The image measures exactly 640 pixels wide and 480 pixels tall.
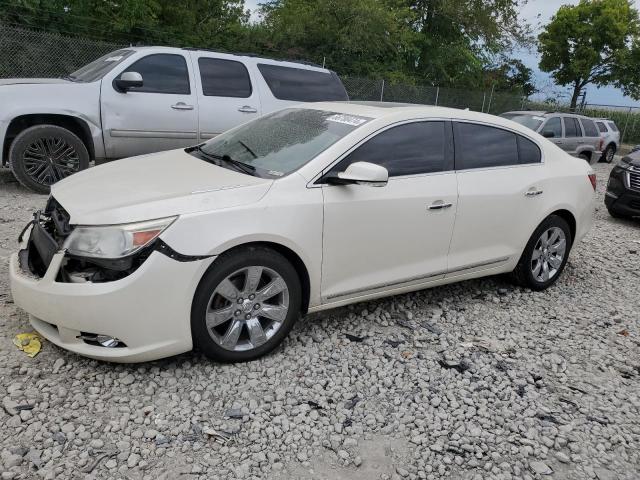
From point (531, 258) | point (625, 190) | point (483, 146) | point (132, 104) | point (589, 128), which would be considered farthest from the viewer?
point (589, 128)

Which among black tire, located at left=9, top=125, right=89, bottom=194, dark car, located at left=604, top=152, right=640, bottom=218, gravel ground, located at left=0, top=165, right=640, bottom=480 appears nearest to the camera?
gravel ground, located at left=0, top=165, right=640, bottom=480

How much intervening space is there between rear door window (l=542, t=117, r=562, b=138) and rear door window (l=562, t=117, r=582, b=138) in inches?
13.7

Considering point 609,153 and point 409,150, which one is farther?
point 609,153

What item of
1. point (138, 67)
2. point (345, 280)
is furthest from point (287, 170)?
point (138, 67)

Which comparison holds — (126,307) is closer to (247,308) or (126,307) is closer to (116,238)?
(116,238)

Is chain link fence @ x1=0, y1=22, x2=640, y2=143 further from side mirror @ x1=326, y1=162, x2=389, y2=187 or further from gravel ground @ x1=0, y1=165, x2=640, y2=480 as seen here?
side mirror @ x1=326, y1=162, x2=389, y2=187

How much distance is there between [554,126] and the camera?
14188 mm

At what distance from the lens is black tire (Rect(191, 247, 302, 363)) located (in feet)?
10.1

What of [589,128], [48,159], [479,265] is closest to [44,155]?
[48,159]

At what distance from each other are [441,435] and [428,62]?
23.4 m

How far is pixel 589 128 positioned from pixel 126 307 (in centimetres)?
1599

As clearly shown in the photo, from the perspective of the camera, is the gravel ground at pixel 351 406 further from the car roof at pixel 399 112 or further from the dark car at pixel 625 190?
the dark car at pixel 625 190

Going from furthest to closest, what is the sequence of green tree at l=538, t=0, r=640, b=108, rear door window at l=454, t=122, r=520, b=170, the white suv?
green tree at l=538, t=0, r=640, b=108, the white suv, rear door window at l=454, t=122, r=520, b=170

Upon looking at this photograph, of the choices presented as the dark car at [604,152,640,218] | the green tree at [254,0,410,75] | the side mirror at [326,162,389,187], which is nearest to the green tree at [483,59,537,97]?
the green tree at [254,0,410,75]
